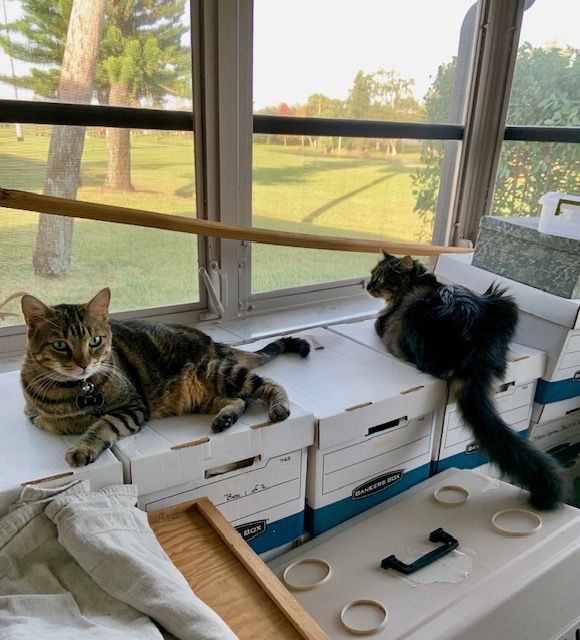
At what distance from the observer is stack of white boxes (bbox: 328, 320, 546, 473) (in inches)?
54.5

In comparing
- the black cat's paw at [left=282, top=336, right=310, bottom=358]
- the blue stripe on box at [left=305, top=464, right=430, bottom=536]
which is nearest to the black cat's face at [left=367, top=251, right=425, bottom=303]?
the black cat's paw at [left=282, top=336, right=310, bottom=358]

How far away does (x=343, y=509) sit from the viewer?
1.23 metres

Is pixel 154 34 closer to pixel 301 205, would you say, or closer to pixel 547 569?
pixel 301 205

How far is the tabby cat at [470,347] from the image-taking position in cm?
117

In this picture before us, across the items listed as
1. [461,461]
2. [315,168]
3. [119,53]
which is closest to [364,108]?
[315,168]

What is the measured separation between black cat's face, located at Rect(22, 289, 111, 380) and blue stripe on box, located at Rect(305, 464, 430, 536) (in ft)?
1.87

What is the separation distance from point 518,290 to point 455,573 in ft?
2.86

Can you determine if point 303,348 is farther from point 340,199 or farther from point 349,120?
point 349,120

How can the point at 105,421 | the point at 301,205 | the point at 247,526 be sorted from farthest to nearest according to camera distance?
the point at 301,205 < the point at 247,526 < the point at 105,421

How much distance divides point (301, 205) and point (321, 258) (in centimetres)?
20

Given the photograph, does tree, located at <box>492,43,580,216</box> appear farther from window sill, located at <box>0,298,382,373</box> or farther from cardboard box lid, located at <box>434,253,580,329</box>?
window sill, located at <box>0,298,382,373</box>

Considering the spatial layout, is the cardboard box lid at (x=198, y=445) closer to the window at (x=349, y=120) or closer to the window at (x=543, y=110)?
the window at (x=349, y=120)

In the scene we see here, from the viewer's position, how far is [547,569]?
1.00 metres

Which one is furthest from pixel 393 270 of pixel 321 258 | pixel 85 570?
pixel 85 570
